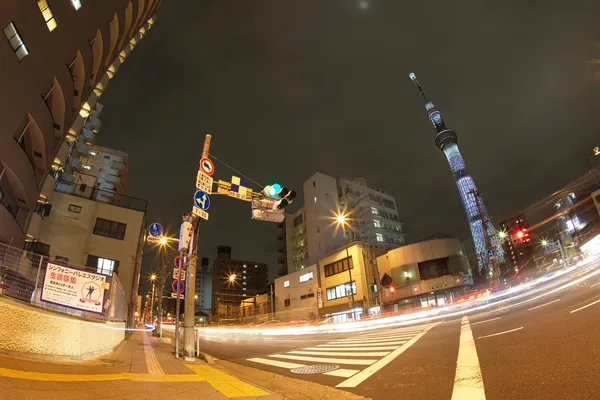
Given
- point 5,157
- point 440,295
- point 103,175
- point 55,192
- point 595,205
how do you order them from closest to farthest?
1. point 5,157
2. point 55,192
3. point 440,295
4. point 103,175
5. point 595,205

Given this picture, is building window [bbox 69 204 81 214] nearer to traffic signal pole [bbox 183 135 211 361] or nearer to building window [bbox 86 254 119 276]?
building window [bbox 86 254 119 276]

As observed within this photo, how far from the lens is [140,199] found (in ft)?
96.1

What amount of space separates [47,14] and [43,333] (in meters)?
14.2

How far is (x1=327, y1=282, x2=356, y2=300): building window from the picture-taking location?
4531 cm

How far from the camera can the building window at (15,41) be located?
1121cm

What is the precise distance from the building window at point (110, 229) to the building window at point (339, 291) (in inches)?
1244

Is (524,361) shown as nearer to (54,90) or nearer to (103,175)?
(54,90)

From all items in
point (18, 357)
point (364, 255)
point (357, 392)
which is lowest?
point (357, 392)

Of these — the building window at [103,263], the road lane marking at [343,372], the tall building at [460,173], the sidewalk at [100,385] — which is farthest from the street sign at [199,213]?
the tall building at [460,173]

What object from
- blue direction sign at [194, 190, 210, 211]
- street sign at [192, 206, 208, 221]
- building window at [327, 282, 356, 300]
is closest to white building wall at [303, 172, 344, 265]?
building window at [327, 282, 356, 300]

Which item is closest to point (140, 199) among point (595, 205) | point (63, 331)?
point (63, 331)

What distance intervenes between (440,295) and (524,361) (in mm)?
39314

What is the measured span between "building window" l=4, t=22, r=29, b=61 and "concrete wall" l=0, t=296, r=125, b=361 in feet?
35.3

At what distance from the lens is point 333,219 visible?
203 ft
